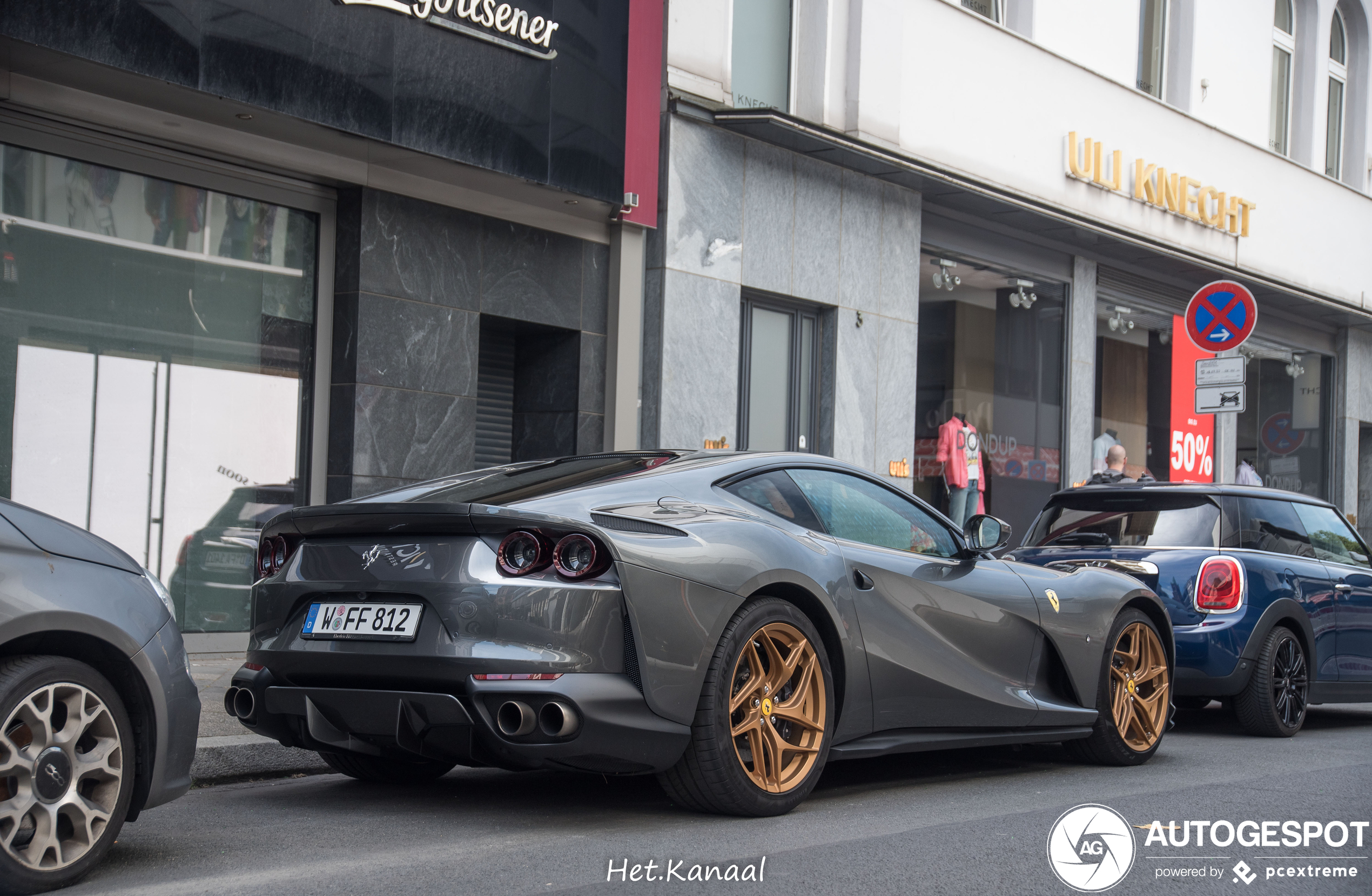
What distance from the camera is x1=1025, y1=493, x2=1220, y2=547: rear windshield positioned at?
8430 millimetres

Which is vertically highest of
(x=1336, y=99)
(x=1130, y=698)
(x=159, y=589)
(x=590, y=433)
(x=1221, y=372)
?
(x=1336, y=99)

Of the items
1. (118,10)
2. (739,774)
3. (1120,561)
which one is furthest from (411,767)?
(118,10)

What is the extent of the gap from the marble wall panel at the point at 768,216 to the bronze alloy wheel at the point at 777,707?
331 inches

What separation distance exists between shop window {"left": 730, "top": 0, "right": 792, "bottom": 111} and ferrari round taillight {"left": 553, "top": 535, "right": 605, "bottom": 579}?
949 cm

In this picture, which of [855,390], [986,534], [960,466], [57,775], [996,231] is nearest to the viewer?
[57,775]

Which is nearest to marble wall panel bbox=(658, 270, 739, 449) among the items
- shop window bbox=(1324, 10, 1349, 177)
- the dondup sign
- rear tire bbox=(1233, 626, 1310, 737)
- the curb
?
the dondup sign

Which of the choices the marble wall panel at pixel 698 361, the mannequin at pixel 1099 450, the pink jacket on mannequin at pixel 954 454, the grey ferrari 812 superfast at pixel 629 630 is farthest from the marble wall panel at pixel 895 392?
the grey ferrari 812 superfast at pixel 629 630

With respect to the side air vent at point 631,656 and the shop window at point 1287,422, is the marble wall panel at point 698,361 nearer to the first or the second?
the side air vent at point 631,656

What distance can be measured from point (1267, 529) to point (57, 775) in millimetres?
7287

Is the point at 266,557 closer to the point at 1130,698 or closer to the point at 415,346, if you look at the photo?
the point at 1130,698

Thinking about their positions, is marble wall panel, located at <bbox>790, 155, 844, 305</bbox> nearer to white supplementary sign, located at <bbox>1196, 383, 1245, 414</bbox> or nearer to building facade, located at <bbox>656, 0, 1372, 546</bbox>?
building facade, located at <bbox>656, 0, 1372, 546</bbox>

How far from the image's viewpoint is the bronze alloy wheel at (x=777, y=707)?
4.92m

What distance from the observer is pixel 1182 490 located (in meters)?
8.56

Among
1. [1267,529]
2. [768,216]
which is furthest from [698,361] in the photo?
[1267,529]
